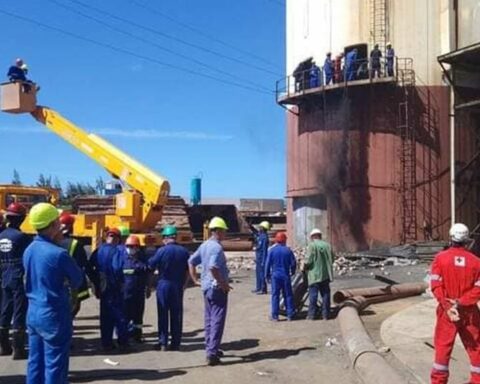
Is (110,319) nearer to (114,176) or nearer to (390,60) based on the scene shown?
(114,176)

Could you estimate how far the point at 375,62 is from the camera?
28.0 m

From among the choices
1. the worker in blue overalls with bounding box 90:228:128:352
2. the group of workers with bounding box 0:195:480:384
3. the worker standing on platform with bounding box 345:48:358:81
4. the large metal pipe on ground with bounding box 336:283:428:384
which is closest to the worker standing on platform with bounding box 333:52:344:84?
the worker standing on platform with bounding box 345:48:358:81

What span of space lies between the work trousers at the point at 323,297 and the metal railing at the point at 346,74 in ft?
56.7

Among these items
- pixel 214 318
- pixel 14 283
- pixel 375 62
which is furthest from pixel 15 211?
pixel 375 62

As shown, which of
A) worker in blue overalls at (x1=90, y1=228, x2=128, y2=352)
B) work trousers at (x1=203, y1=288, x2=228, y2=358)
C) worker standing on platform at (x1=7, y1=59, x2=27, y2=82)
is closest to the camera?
work trousers at (x1=203, y1=288, x2=228, y2=358)

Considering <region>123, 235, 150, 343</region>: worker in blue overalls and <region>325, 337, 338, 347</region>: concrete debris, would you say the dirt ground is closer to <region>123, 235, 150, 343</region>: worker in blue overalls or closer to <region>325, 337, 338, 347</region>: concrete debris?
<region>325, 337, 338, 347</region>: concrete debris

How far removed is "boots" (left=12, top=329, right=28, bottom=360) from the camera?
861 centimetres

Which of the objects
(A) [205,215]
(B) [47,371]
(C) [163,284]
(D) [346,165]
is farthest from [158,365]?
(A) [205,215]

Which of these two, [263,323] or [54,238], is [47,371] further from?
[263,323]

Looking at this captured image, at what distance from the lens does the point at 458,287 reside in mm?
6672

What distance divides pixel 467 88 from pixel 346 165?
19.9 ft

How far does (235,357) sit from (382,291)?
630 centimetres

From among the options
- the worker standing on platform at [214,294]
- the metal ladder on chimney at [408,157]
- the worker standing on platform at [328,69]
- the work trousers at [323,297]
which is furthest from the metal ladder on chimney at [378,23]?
the worker standing on platform at [214,294]

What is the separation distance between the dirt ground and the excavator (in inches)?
165
